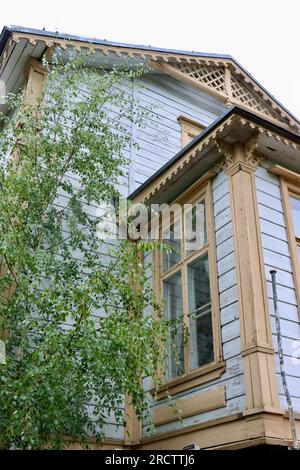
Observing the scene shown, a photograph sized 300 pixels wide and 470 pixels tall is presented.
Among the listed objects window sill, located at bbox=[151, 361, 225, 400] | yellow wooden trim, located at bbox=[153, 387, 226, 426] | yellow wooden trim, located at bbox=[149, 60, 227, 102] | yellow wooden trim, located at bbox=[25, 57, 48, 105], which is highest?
yellow wooden trim, located at bbox=[149, 60, 227, 102]

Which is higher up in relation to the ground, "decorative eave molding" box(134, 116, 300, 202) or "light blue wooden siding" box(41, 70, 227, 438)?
"light blue wooden siding" box(41, 70, 227, 438)

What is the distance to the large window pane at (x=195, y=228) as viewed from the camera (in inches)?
234

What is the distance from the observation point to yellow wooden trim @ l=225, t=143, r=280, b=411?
439 cm

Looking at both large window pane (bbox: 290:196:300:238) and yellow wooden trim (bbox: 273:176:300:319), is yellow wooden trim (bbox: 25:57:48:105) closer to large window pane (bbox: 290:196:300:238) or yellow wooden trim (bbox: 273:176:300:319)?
yellow wooden trim (bbox: 273:176:300:319)

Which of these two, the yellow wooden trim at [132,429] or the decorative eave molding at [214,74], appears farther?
the decorative eave molding at [214,74]

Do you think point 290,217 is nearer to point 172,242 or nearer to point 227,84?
point 172,242

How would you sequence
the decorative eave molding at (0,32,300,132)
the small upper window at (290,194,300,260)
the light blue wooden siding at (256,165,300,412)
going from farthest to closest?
the decorative eave molding at (0,32,300,132)
the small upper window at (290,194,300,260)
the light blue wooden siding at (256,165,300,412)

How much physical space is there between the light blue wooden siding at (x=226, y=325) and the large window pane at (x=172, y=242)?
810 mm

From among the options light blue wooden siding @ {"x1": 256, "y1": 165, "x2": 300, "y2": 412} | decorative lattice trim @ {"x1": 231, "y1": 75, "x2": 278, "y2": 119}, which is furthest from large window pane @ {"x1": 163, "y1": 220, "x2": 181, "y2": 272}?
decorative lattice trim @ {"x1": 231, "y1": 75, "x2": 278, "y2": 119}

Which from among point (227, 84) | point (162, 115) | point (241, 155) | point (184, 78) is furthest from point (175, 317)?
point (227, 84)

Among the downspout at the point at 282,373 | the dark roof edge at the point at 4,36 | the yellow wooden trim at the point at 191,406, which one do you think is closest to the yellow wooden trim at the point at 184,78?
the dark roof edge at the point at 4,36

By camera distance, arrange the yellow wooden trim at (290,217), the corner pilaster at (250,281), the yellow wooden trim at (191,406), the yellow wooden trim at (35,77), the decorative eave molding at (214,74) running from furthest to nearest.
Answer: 1. the decorative eave molding at (214,74)
2. the yellow wooden trim at (35,77)
3. the yellow wooden trim at (290,217)
4. the yellow wooden trim at (191,406)
5. the corner pilaster at (250,281)

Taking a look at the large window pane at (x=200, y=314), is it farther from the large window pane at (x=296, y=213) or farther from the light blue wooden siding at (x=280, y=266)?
the large window pane at (x=296, y=213)
